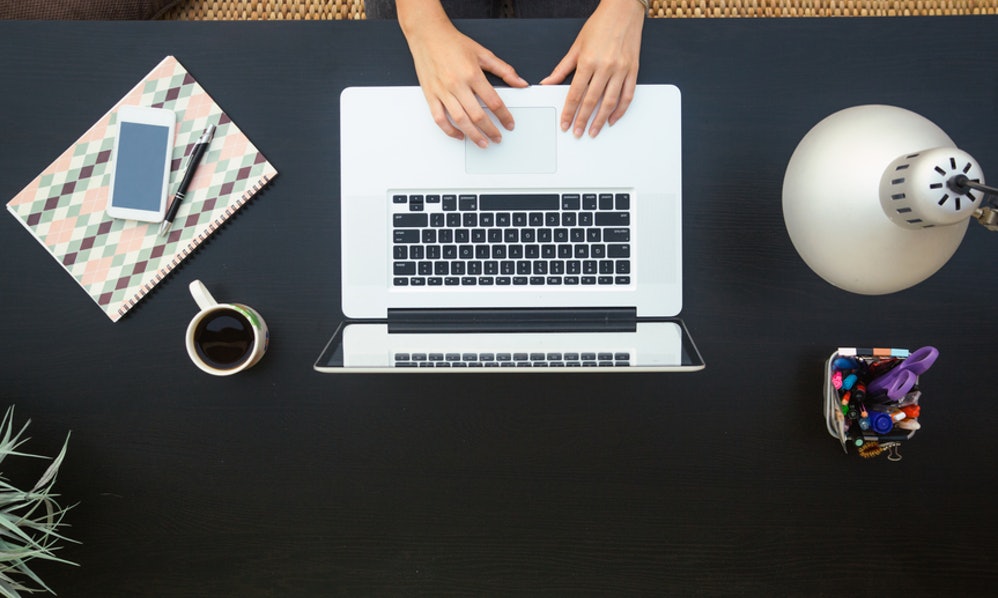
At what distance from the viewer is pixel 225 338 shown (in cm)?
76

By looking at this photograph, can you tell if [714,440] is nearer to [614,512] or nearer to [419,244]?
[614,512]

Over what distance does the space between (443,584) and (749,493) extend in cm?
41

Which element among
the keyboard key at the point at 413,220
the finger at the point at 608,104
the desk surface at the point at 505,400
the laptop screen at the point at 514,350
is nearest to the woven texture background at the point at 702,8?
the desk surface at the point at 505,400

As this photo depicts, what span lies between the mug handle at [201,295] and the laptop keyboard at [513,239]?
231mm

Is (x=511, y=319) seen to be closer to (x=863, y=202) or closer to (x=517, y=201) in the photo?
(x=517, y=201)

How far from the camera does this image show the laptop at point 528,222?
30.0 inches

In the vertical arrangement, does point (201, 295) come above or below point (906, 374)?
above

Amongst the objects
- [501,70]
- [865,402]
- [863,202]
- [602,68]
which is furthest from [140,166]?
[865,402]

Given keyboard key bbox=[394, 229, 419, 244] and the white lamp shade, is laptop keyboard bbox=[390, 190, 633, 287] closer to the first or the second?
keyboard key bbox=[394, 229, 419, 244]

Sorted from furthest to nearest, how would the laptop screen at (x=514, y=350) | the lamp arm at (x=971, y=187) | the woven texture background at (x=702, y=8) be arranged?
the woven texture background at (x=702, y=8)
the laptop screen at (x=514, y=350)
the lamp arm at (x=971, y=187)

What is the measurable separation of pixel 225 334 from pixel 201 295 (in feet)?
0.19

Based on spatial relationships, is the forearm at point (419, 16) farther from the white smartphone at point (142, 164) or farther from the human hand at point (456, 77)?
the white smartphone at point (142, 164)

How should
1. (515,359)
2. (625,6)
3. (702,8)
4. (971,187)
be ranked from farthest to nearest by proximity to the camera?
(702,8)
(625,6)
(515,359)
(971,187)

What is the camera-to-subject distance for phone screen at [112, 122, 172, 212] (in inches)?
30.7
